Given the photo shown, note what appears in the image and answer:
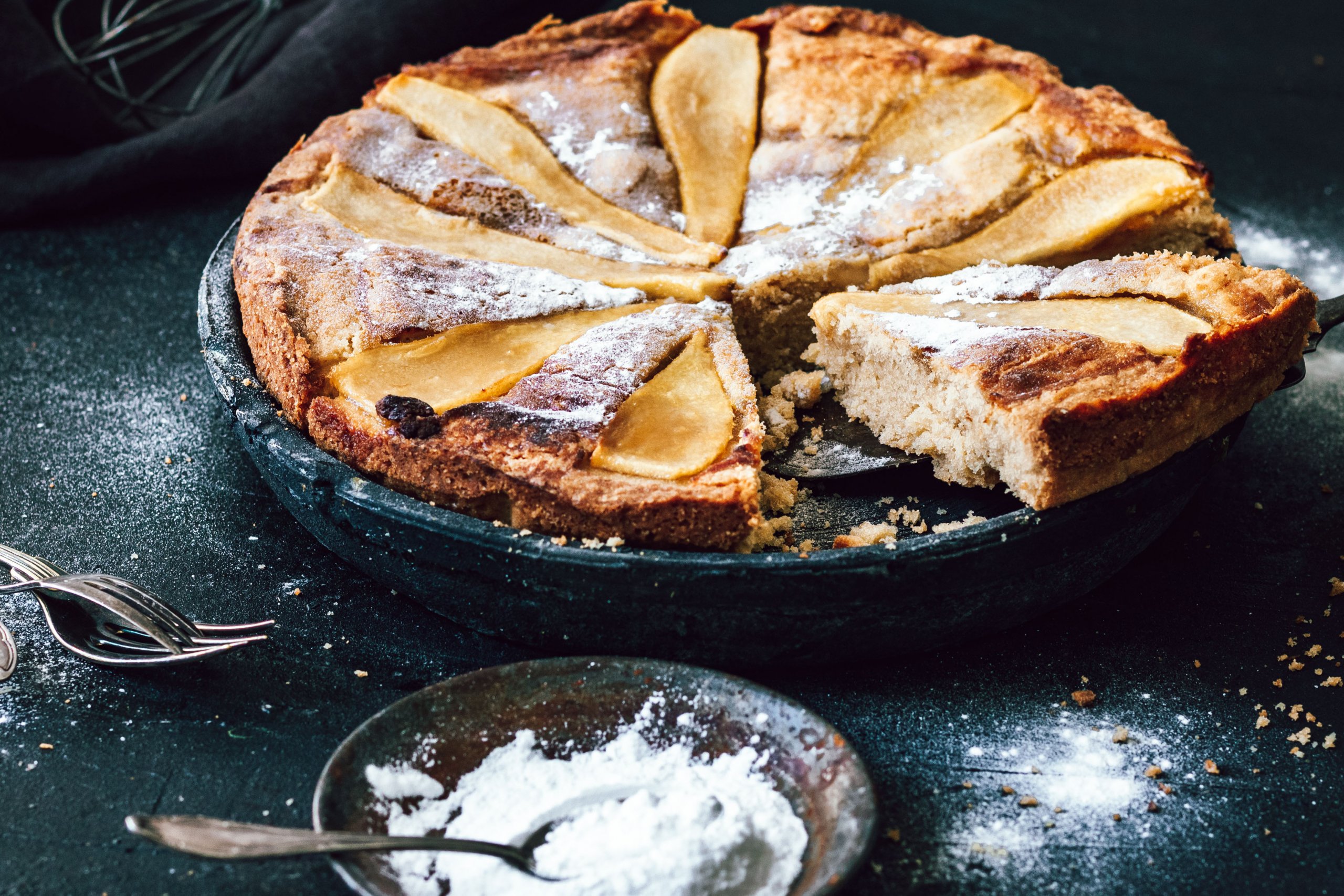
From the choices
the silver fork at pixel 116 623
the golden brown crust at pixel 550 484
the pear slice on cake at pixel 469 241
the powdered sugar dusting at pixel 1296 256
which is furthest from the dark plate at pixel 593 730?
the powdered sugar dusting at pixel 1296 256

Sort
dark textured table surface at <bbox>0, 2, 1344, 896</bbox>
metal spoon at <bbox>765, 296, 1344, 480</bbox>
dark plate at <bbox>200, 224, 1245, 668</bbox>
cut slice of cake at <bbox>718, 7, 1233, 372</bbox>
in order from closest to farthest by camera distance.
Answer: dark textured table surface at <bbox>0, 2, 1344, 896</bbox> < dark plate at <bbox>200, 224, 1245, 668</bbox> < metal spoon at <bbox>765, 296, 1344, 480</bbox> < cut slice of cake at <bbox>718, 7, 1233, 372</bbox>

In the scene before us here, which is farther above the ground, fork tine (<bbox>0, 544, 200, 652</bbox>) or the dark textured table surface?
fork tine (<bbox>0, 544, 200, 652</bbox>)

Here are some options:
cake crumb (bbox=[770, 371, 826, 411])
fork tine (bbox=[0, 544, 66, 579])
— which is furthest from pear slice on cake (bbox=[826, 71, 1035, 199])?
fork tine (bbox=[0, 544, 66, 579])

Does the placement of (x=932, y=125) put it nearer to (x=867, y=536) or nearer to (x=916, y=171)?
(x=916, y=171)

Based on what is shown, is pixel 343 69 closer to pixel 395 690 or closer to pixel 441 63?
pixel 441 63

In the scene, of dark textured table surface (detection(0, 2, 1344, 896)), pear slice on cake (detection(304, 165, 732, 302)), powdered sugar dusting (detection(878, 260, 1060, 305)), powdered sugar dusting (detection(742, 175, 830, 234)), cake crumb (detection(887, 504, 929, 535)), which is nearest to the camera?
dark textured table surface (detection(0, 2, 1344, 896))

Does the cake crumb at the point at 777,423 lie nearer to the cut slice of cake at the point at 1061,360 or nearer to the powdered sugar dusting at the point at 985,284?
the cut slice of cake at the point at 1061,360

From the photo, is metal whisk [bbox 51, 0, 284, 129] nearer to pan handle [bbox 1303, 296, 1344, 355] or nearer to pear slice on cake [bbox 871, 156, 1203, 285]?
pear slice on cake [bbox 871, 156, 1203, 285]

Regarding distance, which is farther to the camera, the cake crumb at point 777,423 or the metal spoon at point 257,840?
the cake crumb at point 777,423
